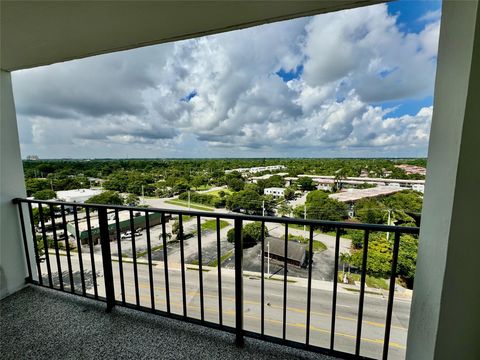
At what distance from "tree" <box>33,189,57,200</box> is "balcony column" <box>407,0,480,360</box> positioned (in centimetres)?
318

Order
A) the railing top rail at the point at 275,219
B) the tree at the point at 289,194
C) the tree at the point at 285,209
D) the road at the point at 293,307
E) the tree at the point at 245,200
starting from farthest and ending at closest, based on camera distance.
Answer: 1. the tree at the point at 289,194
2. the tree at the point at 285,209
3. the tree at the point at 245,200
4. the road at the point at 293,307
5. the railing top rail at the point at 275,219

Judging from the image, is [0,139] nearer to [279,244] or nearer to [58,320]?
[58,320]

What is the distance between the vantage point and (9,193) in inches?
85.2

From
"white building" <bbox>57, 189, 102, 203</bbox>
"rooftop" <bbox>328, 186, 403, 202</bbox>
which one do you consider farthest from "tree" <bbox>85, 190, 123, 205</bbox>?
"rooftop" <bbox>328, 186, 403, 202</bbox>

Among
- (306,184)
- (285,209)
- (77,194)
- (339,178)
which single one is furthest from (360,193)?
(77,194)

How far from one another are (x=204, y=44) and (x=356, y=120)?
17.6 ft

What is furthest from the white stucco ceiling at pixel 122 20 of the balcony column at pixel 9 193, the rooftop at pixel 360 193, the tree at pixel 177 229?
the rooftop at pixel 360 193

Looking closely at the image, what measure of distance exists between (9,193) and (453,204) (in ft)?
11.7

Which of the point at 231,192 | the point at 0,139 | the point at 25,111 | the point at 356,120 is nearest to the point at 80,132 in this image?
the point at 25,111

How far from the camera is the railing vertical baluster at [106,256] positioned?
5.79 ft

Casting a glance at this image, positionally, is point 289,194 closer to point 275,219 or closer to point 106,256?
point 275,219

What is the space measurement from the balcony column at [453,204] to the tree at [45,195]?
125 inches

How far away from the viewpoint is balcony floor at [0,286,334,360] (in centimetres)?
A: 145

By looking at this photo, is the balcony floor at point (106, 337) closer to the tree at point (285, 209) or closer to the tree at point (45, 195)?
the tree at point (45, 195)
